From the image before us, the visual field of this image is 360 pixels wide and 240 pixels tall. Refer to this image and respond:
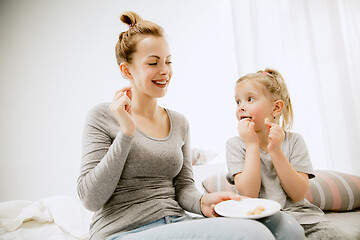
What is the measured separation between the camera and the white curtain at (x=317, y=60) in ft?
5.95

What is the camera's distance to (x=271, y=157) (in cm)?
100

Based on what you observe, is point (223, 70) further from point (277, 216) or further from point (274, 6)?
point (277, 216)

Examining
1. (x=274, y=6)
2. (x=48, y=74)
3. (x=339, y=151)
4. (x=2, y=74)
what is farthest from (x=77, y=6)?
(x=339, y=151)

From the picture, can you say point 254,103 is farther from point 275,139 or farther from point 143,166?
point 143,166

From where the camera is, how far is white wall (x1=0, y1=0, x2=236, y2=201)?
2.41 m

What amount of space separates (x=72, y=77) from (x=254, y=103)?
1.96 m

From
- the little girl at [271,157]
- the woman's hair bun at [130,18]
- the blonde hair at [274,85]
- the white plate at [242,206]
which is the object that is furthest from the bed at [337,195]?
the woman's hair bun at [130,18]

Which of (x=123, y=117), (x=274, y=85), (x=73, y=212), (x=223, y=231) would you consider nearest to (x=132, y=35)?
(x=123, y=117)

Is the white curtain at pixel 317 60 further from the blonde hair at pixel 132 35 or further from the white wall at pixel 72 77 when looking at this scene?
the blonde hair at pixel 132 35

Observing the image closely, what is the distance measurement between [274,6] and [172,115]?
1.52 metres

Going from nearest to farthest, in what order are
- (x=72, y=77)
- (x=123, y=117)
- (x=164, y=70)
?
(x=123, y=117) → (x=164, y=70) → (x=72, y=77)

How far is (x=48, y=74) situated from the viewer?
8.23 ft

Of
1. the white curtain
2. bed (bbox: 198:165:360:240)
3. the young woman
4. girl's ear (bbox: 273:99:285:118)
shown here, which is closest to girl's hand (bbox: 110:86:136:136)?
the young woman

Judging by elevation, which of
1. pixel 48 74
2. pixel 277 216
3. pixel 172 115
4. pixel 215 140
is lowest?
pixel 277 216
